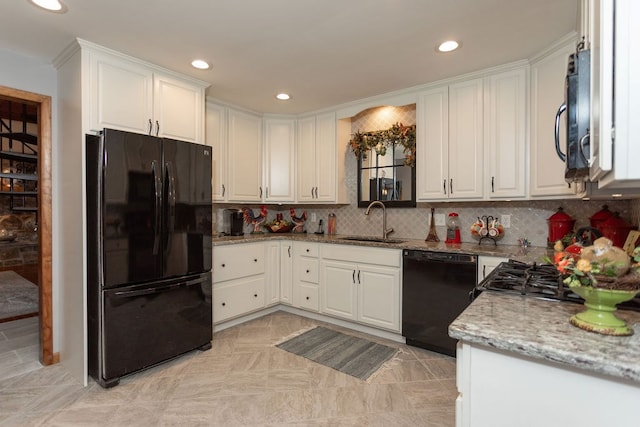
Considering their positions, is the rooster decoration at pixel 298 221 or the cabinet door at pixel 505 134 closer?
the cabinet door at pixel 505 134

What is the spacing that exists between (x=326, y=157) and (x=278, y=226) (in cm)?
107

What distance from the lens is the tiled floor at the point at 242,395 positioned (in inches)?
77.7

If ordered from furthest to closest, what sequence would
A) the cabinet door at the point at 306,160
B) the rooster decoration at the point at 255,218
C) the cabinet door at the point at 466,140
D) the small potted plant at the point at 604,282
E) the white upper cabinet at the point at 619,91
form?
the rooster decoration at the point at 255,218
the cabinet door at the point at 306,160
the cabinet door at the point at 466,140
the small potted plant at the point at 604,282
the white upper cabinet at the point at 619,91

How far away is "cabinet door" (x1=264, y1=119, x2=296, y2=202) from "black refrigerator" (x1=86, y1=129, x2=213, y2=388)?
139 centimetres

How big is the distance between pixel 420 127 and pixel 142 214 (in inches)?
98.3

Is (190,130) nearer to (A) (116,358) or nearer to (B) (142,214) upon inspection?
(B) (142,214)

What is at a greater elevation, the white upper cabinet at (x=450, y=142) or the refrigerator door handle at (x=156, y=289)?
the white upper cabinet at (x=450, y=142)

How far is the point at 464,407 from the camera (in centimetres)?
101

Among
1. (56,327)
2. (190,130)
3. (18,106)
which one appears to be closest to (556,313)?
(190,130)

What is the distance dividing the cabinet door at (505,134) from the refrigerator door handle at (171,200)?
8.27ft

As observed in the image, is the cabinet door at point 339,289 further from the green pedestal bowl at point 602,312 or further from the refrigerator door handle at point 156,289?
the green pedestal bowl at point 602,312

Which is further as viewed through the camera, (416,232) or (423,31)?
(416,232)

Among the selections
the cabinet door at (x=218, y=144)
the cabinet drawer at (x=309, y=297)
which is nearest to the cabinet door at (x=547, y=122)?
the cabinet drawer at (x=309, y=297)

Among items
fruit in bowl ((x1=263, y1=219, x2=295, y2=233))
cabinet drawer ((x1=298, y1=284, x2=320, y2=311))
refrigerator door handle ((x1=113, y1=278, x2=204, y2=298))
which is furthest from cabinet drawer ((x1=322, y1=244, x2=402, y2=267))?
refrigerator door handle ((x1=113, y1=278, x2=204, y2=298))
